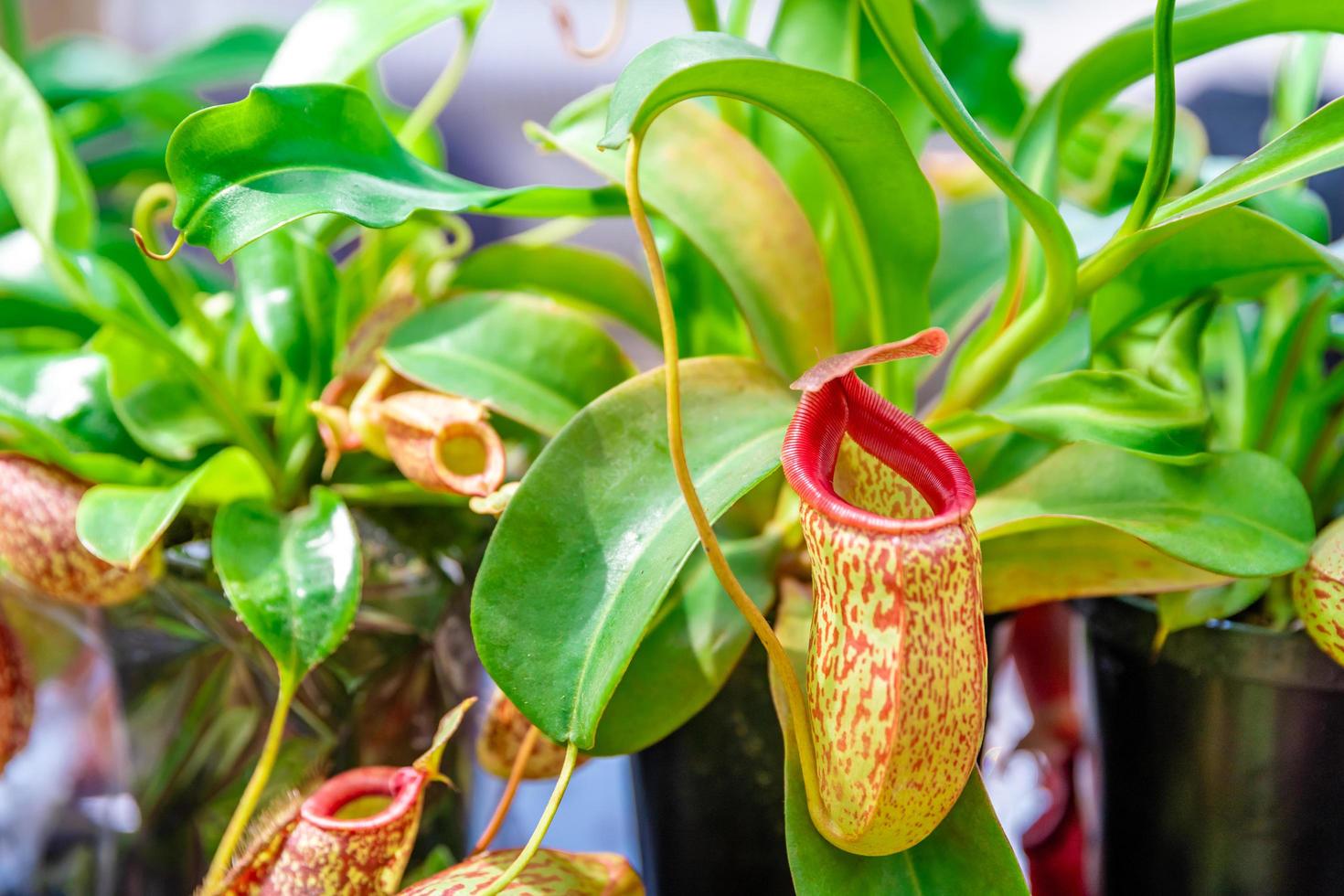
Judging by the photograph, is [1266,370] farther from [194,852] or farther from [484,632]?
[194,852]

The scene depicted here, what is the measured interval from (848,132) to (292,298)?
298mm

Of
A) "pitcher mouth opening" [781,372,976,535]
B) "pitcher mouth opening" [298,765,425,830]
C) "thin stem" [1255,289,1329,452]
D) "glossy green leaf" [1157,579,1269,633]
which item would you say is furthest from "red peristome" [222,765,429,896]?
"thin stem" [1255,289,1329,452]

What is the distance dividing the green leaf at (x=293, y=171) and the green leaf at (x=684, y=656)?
182 mm

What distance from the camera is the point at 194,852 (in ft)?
1.97

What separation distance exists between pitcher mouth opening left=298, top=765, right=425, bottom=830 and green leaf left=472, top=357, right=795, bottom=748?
109 mm

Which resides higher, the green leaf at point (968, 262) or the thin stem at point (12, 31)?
the thin stem at point (12, 31)

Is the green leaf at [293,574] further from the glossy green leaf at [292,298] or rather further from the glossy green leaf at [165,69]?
the glossy green leaf at [165,69]

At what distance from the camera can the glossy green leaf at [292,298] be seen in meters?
0.52

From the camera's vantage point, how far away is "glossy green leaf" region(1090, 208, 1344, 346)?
0.39 m

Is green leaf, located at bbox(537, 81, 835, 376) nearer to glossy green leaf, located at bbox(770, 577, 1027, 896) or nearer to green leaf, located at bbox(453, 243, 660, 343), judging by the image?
green leaf, located at bbox(453, 243, 660, 343)

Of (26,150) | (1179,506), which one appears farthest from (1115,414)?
(26,150)

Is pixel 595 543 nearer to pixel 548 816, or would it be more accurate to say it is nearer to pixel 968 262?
pixel 548 816

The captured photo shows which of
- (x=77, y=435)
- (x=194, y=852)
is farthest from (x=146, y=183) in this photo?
(x=194, y=852)

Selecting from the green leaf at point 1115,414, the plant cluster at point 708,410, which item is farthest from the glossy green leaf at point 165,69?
the green leaf at point 1115,414
